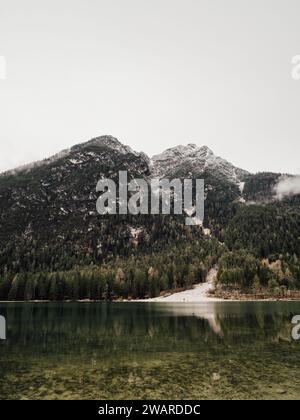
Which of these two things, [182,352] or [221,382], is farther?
[182,352]

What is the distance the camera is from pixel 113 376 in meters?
32.7

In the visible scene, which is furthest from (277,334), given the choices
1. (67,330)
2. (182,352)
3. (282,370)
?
(67,330)

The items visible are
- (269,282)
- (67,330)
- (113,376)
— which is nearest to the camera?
(113,376)

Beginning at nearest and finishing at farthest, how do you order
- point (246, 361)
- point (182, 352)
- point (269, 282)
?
point (246, 361) < point (182, 352) < point (269, 282)

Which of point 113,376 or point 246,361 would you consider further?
point 246,361

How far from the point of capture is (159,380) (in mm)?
31234

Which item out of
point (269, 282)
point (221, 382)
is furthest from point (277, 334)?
point (269, 282)

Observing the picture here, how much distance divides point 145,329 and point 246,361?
3021cm

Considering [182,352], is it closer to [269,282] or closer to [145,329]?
[145,329]
